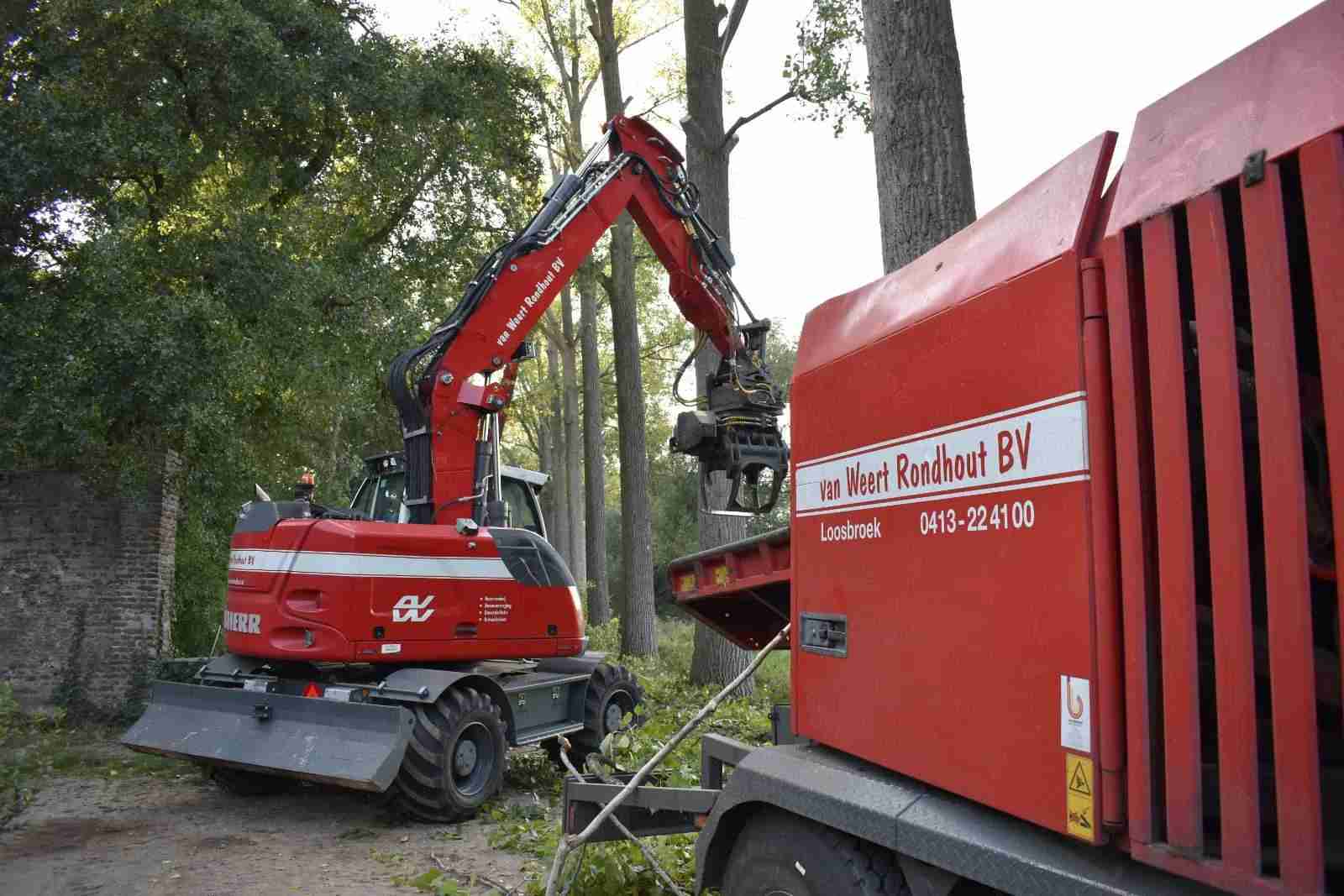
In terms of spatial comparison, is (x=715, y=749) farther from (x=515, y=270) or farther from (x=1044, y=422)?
(x=515, y=270)

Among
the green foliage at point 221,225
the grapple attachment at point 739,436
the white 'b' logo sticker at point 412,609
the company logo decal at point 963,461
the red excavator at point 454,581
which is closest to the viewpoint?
the company logo decal at point 963,461

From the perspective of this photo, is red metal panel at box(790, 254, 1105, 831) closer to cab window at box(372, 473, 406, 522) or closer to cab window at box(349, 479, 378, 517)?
cab window at box(372, 473, 406, 522)

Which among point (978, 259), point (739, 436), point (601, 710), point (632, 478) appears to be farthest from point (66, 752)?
point (978, 259)

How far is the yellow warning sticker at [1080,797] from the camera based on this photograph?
2.40 metres

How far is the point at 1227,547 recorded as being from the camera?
2121mm

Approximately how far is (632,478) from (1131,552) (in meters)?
15.6

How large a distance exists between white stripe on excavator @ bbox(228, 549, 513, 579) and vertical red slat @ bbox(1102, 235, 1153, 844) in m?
6.87

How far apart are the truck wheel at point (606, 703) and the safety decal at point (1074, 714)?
7.91 metres

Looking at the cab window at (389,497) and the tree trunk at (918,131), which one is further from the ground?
the tree trunk at (918,131)

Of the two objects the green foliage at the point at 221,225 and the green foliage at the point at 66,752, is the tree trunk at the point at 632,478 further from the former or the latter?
the green foliage at the point at 66,752

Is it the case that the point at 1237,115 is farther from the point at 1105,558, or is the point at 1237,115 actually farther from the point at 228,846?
the point at 228,846

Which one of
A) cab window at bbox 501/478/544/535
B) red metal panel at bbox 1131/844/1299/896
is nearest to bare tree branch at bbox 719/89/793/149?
cab window at bbox 501/478/544/535

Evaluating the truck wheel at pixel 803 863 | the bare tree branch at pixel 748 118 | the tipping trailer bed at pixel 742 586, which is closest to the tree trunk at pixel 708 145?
the bare tree branch at pixel 748 118

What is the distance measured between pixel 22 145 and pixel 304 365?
3732mm
